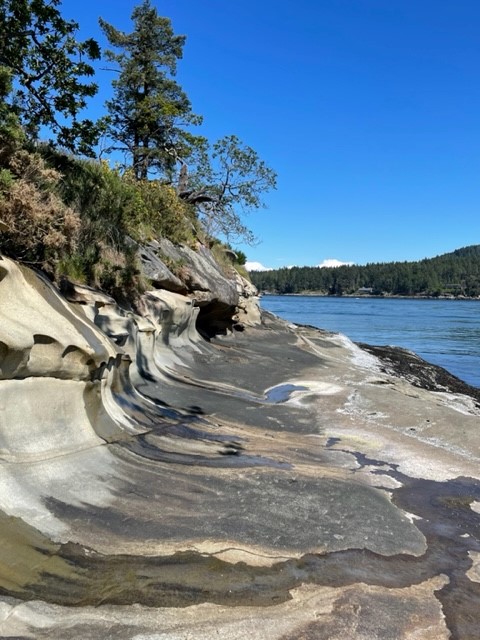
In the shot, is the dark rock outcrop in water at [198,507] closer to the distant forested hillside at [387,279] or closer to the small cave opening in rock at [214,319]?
the small cave opening in rock at [214,319]

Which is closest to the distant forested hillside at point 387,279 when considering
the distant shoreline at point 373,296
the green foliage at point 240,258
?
the distant shoreline at point 373,296

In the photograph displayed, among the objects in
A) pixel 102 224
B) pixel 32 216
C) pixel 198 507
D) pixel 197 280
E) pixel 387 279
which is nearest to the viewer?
pixel 198 507

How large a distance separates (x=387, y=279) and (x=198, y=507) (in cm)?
17970

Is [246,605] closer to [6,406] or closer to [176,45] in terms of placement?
[6,406]

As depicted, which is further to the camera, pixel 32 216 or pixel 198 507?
pixel 32 216

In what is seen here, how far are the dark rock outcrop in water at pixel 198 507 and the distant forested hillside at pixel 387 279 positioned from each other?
168 m

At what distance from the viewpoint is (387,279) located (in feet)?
582

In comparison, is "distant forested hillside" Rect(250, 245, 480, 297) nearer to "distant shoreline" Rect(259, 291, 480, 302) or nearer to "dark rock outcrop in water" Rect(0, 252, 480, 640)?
"distant shoreline" Rect(259, 291, 480, 302)

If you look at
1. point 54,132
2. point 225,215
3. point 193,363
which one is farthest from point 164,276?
point 225,215

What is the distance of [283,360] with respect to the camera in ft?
60.5

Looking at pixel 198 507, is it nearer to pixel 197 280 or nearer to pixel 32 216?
pixel 32 216

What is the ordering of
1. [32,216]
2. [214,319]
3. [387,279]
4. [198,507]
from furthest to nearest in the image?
[387,279] < [214,319] < [32,216] < [198,507]

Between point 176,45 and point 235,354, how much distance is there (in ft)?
68.6

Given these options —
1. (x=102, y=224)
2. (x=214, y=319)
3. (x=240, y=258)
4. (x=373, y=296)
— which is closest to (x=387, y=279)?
(x=373, y=296)
